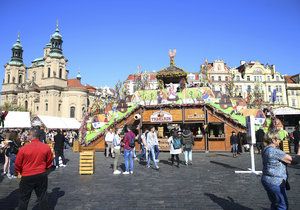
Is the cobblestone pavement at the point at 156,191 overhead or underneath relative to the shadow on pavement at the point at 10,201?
overhead

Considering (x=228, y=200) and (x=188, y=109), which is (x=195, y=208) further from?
(x=188, y=109)

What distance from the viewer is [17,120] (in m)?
27.6

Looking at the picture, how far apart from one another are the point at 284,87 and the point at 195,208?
73.2m

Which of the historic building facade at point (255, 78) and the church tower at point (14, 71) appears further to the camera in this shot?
the church tower at point (14, 71)

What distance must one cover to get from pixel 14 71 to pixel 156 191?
3850 inches

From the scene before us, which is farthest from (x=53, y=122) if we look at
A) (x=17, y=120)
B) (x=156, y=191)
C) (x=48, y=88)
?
(x=48, y=88)

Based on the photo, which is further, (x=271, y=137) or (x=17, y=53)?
(x=17, y=53)

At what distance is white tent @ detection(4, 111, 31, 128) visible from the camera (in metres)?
26.8

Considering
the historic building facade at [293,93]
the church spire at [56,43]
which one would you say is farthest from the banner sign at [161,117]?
the church spire at [56,43]

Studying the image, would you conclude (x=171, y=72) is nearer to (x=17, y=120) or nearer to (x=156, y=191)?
(x=17, y=120)

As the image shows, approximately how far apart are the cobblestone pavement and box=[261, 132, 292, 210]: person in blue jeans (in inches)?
71.3

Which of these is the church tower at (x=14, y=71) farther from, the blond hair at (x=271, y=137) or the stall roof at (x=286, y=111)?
the blond hair at (x=271, y=137)

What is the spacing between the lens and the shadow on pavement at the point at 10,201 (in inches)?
269

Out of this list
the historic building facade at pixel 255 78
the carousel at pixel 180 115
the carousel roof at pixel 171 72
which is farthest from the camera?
the historic building facade at pixel 255 78
